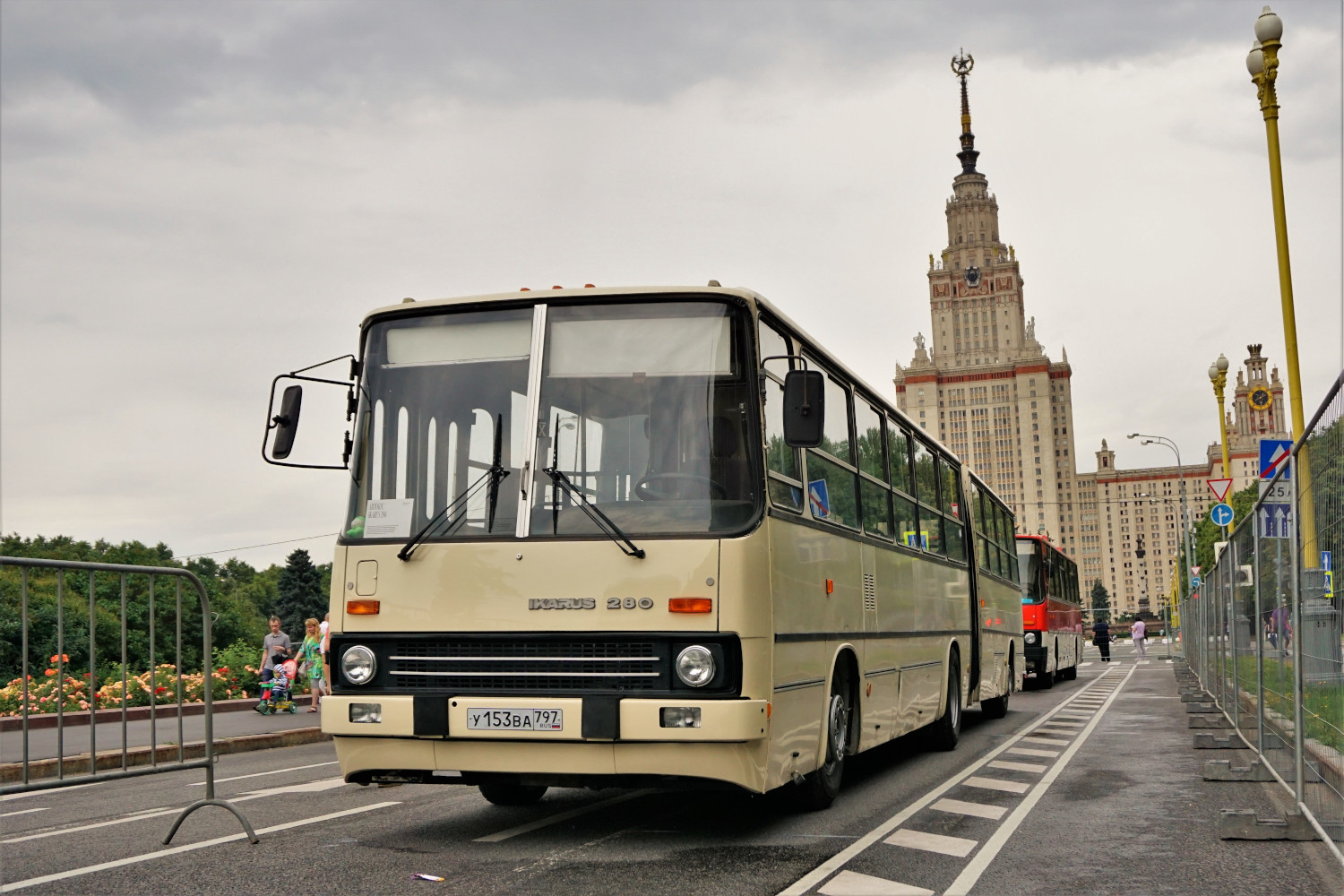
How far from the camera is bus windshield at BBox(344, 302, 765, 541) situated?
7.35 meters

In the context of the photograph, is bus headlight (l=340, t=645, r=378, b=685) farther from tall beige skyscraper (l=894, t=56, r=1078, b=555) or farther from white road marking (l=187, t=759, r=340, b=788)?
tall beige skyscraper (l=894, t=56, r=1078, b=555)

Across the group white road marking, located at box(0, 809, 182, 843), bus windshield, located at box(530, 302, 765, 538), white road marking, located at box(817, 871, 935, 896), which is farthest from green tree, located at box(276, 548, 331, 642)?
white road marking, located at box(817, 871, 935, 896)

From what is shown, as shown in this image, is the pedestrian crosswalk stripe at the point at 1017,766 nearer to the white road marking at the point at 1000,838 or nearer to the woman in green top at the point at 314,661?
the white road marking at the point at 1000,838

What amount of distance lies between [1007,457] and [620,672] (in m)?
177

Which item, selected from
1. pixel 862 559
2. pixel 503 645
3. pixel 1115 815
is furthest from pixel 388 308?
pixel 1115 815

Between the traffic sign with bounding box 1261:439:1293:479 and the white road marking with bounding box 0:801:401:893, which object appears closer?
the white road marking with bounding box 0:801:401:893

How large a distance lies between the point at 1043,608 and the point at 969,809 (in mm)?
19719

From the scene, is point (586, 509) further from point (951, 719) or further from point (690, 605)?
point (951, 719)

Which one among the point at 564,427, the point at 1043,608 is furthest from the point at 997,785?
the point at 1043,608

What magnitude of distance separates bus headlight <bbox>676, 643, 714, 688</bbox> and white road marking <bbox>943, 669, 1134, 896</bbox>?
1551 millimetres

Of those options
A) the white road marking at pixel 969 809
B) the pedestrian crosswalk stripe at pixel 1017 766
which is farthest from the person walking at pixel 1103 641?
the white road marking at pixel 969 809

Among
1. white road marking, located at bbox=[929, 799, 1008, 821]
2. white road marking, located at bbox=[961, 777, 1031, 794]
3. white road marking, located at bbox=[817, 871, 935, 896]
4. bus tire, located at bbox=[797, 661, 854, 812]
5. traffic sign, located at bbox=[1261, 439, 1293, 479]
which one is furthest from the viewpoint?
traffic sign, located at bbox=[1261, 439, 1293, 479]

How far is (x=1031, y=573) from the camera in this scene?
27812 millimetres

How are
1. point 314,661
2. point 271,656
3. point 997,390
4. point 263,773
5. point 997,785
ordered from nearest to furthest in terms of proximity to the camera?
1. point 997,785
2. point 263,773
3. point 314,661
4. point 271,656
5. point 997,390
